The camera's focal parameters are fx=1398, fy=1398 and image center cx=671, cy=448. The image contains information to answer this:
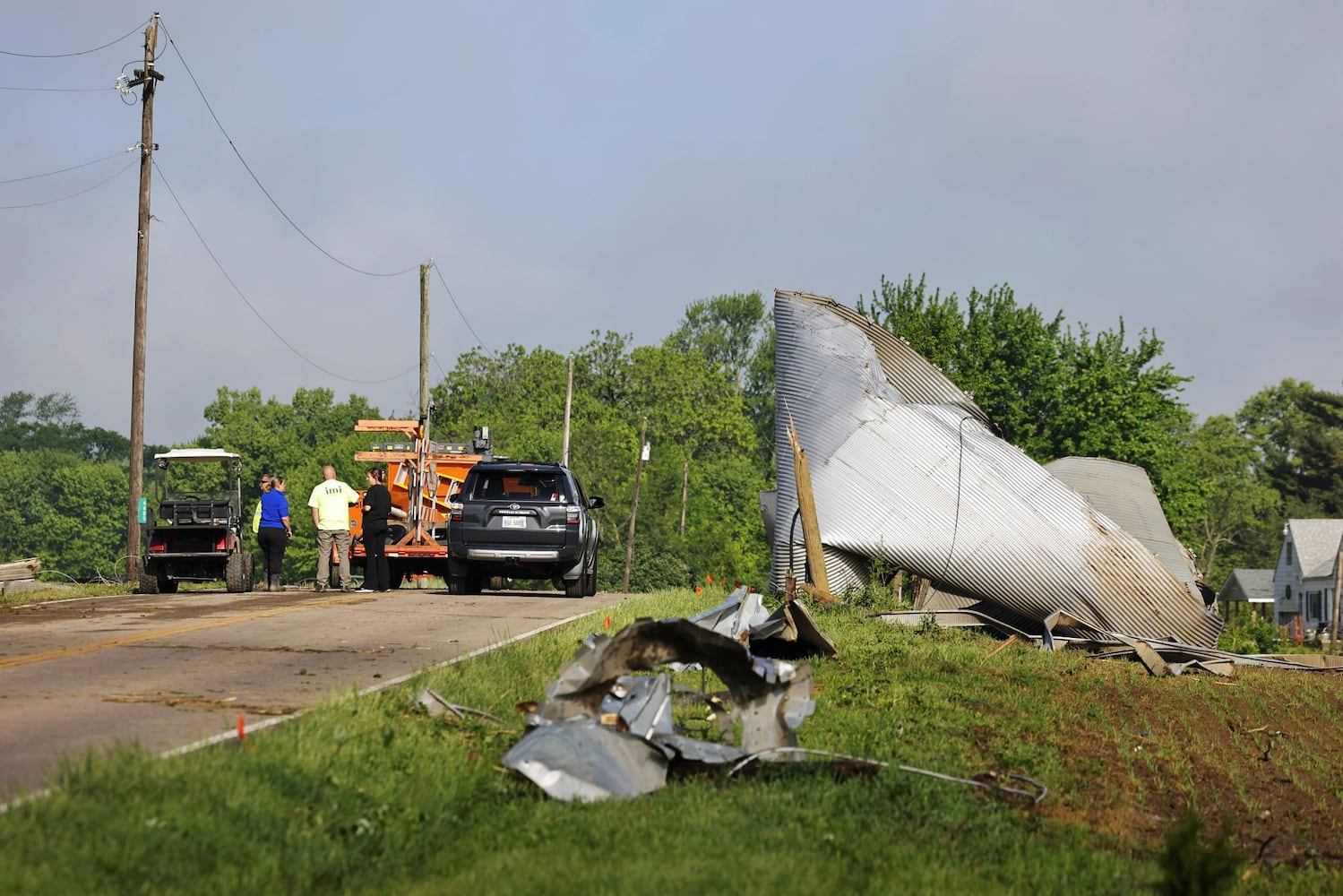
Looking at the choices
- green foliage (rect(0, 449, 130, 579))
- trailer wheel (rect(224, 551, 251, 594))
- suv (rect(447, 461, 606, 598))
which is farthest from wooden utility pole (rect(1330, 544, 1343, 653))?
green foliage (rect(0, 449, 130, 579))

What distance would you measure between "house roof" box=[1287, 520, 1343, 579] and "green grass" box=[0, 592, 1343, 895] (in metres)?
73.4

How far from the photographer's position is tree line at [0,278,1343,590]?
2370 inches

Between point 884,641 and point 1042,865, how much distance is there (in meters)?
9.65

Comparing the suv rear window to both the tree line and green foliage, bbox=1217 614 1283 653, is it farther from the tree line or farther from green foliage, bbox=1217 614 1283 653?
the tree line

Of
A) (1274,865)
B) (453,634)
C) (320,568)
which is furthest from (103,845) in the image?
(320,568)

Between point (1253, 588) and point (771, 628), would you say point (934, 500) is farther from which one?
point (1253, 588)

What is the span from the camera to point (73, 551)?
113 meters

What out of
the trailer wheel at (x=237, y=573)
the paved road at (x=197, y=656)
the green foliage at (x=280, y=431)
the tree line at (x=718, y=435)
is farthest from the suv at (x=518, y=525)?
the green foliage at (x=280, y=431)

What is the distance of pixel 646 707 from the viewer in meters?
8.09

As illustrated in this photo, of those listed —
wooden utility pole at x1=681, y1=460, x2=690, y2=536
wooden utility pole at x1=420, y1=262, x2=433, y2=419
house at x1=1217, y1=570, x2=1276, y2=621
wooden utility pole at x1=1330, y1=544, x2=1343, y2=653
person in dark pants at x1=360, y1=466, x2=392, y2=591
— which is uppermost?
wooden utility pole at x1=420, y1=262, x2=433, y2=419

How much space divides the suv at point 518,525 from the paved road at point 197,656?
1107 millimetres

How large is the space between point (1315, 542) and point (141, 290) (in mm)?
67543

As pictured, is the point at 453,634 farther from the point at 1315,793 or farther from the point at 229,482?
the point at 229,482

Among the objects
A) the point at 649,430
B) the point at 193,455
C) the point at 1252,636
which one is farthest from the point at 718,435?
the point at 193,455
